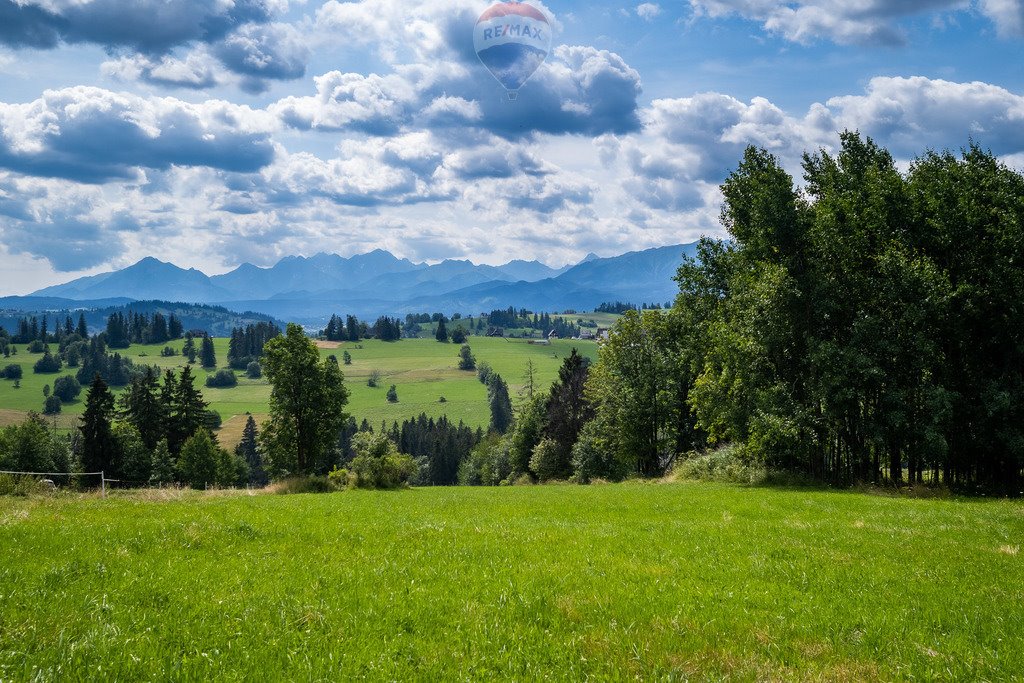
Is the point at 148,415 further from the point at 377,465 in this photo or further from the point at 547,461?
the point at 547,461

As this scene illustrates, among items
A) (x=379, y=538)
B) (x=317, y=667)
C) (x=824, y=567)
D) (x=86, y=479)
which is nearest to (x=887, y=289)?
(x=824, y=567)

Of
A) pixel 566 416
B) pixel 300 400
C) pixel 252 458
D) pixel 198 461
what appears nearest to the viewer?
pixel 300 400

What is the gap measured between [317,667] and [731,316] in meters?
44.0

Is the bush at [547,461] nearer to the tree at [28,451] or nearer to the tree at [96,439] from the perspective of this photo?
the tree at [96,439]

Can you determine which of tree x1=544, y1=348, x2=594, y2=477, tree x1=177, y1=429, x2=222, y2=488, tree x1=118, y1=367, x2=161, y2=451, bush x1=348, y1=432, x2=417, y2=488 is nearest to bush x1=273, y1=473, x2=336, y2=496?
bush x1=348, y1=432, x2=417, y2=488

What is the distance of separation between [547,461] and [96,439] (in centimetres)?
6257

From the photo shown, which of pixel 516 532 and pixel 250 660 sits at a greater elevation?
pixel 250 660

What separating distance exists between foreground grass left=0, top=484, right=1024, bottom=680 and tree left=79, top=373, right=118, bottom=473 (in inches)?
3032

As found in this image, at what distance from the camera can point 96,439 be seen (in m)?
80.4

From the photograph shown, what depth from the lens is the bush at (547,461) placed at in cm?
8175

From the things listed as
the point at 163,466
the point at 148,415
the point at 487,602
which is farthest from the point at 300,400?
the point at 487,602

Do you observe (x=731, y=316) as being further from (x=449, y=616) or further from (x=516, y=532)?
(x=449, y=616)

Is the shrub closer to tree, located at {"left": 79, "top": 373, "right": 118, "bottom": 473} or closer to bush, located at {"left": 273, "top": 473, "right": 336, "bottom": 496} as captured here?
bush, located at {"left": 273, "top": 473, "right": 336, "bottom": 496}

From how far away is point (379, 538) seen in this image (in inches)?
581
